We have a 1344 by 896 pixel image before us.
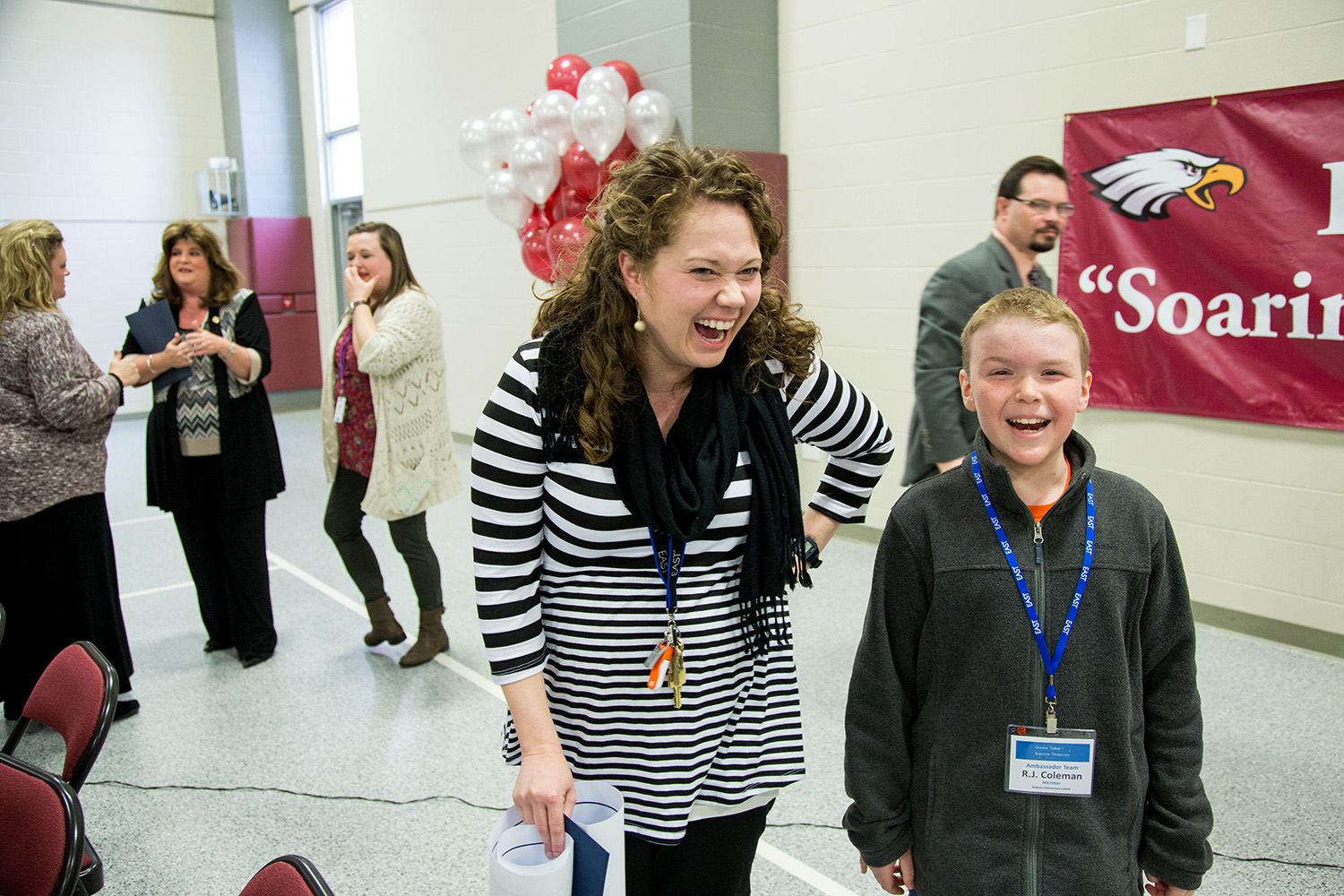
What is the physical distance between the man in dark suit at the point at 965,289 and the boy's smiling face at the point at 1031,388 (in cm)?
138

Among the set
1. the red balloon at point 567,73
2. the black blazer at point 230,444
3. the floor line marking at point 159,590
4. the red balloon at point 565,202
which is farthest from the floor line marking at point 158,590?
the red balloon at point 567,73

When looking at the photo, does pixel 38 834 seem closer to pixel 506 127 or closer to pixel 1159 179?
pixel 1159 179

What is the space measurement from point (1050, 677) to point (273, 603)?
147 inches

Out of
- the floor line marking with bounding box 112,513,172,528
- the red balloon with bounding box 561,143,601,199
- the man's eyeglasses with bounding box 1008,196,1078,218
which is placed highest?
the red balloon with bounding box 561,143,601,199

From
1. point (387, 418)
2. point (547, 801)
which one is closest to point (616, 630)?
point (547, 801)

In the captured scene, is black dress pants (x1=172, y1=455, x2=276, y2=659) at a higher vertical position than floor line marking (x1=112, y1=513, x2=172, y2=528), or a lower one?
higher

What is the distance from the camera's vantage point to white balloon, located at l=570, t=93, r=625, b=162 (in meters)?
4.58

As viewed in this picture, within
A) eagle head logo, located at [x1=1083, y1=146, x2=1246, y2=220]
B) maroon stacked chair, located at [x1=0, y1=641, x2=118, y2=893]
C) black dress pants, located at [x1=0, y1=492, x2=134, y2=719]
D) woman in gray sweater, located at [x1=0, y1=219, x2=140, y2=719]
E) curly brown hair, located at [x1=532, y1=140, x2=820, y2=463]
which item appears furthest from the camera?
eagle head logo, located at [x1=1083, y1=146, x2=1246, y2=220]

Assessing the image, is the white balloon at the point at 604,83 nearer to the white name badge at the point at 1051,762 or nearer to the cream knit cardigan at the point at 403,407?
the cream knit cardigan at the point at 403,407

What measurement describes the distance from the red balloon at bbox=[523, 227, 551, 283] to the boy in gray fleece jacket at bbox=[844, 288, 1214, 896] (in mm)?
4030

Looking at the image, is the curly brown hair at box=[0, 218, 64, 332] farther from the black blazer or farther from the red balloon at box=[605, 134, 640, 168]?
the red balloon at box=[605, 134, 640, 168]

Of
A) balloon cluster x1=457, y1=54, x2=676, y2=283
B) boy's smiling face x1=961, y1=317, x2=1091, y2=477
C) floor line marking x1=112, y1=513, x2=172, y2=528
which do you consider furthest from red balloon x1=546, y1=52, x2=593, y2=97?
boy's smiling face x1=961, y1=317, x2=1091, y2=477

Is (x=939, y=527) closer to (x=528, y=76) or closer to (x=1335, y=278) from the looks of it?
(x=1335, y=278)

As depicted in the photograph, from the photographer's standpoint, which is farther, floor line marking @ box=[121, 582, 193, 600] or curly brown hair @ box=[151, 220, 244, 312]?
floor line marking @ box=[121, 582, 193, 600]
